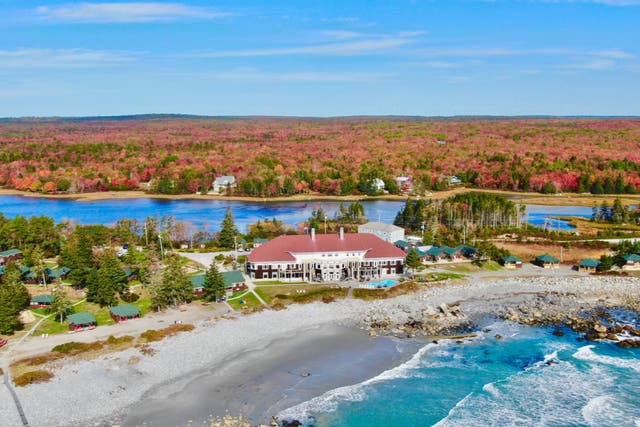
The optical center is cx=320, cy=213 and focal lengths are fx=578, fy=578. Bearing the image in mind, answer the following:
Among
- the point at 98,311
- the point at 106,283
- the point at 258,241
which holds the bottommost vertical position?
the point at 98,311

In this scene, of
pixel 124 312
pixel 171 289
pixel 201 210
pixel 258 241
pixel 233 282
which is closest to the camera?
pixel 124 312

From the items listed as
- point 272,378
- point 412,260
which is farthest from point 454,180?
point 272,378

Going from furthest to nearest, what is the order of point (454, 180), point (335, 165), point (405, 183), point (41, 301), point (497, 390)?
point (335, 165), point (454, 180), point (405, 183), point (41, 301), point (497, 390)

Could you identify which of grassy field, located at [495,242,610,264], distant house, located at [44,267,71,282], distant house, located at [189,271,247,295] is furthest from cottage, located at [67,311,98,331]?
grassy field, located at [495,242,610,264]

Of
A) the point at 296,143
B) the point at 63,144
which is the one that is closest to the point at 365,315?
the point at 296,143

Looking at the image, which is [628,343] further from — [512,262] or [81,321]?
[81,321]

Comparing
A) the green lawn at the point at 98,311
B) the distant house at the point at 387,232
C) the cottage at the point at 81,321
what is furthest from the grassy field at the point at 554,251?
the cottage at the point at 81,321

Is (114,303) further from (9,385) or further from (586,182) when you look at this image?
(586,182)
